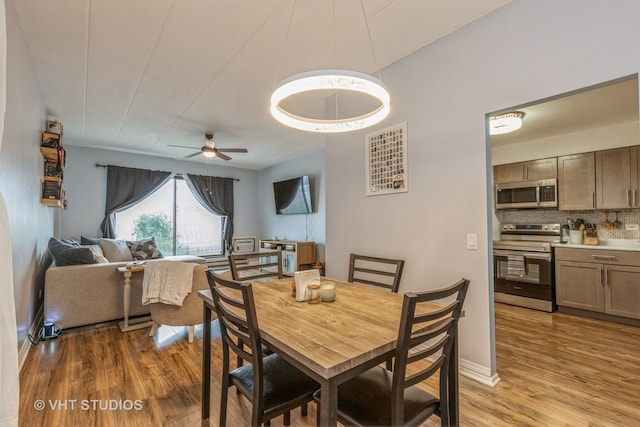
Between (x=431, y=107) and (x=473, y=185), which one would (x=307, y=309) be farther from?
(x=431, y=107)

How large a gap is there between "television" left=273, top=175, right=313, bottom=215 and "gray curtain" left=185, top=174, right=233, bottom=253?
1206mm

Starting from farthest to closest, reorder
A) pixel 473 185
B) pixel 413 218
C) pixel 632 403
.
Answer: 1. pixel 413 218
2. pixel 473 185
3. pixel 632 403

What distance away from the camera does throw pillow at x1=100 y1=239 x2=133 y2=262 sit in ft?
15.7

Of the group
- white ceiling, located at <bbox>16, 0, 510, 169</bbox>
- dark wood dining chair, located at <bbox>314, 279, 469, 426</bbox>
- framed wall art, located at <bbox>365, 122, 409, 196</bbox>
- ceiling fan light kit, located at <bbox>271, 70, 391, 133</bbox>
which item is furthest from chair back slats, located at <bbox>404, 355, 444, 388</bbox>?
white ceiling, located at <bbox>16, 0, 510, 169</bbox>

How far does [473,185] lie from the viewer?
2137 mm

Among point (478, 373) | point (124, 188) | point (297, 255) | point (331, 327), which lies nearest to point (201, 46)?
point (331, 327)

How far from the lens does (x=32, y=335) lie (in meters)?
2.76

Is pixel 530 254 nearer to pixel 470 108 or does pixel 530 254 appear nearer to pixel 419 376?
pixel 470 108

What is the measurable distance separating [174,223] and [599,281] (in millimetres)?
7122

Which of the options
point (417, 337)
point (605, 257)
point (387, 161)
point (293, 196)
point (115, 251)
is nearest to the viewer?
point (417, 337)

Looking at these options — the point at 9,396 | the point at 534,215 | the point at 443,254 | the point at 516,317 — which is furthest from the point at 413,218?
the point at 534,215

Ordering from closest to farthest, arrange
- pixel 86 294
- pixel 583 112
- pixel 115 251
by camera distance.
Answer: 1. pixel 86 294
2. pixel 583 112
3. pixel 115 251

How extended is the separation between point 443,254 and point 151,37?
287 cm

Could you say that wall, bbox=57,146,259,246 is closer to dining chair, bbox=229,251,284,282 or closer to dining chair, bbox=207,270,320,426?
dining chair, bbox=229,251,284,282
